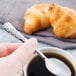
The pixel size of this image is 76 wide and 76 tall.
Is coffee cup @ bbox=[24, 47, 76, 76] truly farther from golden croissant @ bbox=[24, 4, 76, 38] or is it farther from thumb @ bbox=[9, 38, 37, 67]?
golden croissant @ bbox=[24, 4, 76, 38]

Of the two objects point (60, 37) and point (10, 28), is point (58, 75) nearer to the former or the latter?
point (10, 28)

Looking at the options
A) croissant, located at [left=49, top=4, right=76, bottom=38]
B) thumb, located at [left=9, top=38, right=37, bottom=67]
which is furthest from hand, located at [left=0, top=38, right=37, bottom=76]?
croissant, located at [left=49, top=4, right=76, bottom=38]

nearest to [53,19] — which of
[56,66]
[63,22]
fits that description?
[63,22]

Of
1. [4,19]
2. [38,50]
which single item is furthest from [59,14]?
[38,50]

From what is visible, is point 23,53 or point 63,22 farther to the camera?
point 63,22

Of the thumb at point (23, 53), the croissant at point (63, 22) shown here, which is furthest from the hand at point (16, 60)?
the croissant at point (63, 22)

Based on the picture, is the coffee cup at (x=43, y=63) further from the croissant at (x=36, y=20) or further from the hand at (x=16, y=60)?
the croissant at (x=36, y=20)

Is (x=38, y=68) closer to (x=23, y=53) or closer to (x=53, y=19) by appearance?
(x=23, y=53)
